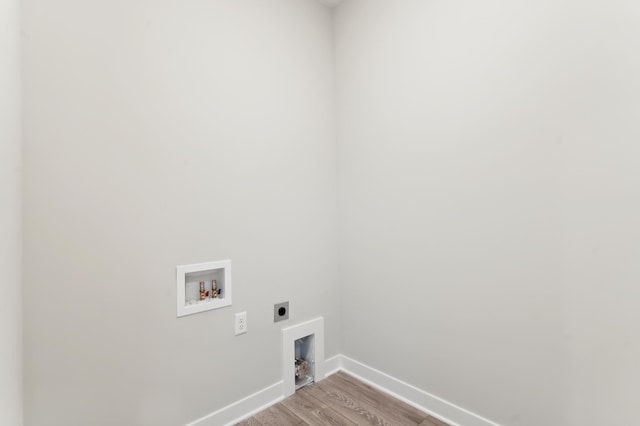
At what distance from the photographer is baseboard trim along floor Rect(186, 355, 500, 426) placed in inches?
59.2


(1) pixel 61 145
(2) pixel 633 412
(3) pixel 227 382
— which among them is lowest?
(3) pixel 227 382

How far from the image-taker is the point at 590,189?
3.83 ft

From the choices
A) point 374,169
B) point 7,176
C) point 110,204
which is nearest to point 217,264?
point 110,204

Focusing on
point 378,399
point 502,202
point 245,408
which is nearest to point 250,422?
point 245,408

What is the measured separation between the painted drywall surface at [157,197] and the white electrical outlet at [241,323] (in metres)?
0.05

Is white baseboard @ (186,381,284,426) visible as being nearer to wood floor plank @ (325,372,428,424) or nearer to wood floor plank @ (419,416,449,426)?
wood floor plank @ (325,372,428,424)

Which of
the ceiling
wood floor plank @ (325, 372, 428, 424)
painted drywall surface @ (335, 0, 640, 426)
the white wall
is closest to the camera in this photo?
the white wall

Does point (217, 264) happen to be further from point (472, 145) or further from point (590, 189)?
point (590, 189)

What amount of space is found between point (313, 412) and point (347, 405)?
196mm

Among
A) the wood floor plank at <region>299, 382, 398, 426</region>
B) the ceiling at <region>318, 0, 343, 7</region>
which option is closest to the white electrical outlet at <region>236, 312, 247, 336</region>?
the wood floor plank at <region>299, 382, 398, 426</region>

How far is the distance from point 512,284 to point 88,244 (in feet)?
5.82

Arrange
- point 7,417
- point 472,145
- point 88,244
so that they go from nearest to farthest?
point 7,417 < point 88,244 < point 472,145

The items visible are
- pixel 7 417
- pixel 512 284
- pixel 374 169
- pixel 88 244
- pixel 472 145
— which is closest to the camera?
pixel 7 417

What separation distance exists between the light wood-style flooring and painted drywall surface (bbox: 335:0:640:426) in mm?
180
